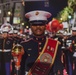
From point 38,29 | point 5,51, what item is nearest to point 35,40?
point 38,29

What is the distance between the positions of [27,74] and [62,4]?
2052 inches

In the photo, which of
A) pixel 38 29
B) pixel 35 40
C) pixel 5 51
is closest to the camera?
pixel 38 29

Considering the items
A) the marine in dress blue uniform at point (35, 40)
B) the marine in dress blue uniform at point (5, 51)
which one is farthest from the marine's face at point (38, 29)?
the marine in dress blue uniform at point (5, 51)

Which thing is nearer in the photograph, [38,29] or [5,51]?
[38,29]

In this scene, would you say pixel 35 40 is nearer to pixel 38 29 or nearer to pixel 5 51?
pixel 38 29

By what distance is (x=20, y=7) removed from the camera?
8119 cm

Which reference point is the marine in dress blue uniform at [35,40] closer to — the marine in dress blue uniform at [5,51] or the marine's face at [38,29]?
the marine's face at [38,29]

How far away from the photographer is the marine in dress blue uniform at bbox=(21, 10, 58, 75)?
576 cm

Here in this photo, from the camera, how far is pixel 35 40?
5.93 meters

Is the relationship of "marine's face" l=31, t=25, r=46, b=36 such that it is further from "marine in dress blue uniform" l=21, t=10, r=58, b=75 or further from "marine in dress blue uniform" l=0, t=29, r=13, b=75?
"marine in dress blue uniform" l=0, t=29, r=13, b=75

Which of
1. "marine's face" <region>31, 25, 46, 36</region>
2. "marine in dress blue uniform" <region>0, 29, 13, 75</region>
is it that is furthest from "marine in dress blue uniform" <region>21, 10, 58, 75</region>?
"marine in dress blue uniform" <region>0, 29, 13, 75</region>

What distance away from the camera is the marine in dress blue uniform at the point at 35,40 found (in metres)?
5.76

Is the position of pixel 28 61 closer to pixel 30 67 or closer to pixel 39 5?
pixel 30 67

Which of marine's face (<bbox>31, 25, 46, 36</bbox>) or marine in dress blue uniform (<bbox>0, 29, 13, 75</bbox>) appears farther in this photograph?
marine in dress blue uniform (<bbox>0, 29, 13, 75</bbox>)
